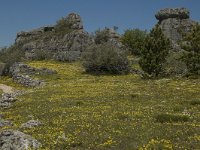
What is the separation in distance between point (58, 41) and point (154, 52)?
4354 cm

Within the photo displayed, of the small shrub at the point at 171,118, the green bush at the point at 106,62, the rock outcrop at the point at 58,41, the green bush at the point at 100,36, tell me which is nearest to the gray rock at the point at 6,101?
the small shrub at the point at 171,118

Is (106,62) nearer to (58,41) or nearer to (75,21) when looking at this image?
(58,41)

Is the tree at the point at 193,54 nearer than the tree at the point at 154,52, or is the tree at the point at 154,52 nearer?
the tree at the point at 193,54

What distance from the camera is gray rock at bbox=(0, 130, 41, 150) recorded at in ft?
68.3

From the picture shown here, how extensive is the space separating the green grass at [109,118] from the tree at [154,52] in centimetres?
1900

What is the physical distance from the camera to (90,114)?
98.5 ft

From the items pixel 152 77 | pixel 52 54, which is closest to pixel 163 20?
pixel 52 54

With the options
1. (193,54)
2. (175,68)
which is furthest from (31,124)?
(175,68)

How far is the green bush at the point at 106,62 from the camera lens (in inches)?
2985

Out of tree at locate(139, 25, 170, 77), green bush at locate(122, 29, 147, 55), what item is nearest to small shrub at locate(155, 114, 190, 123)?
tree at locate(139, 25, 170, 77)

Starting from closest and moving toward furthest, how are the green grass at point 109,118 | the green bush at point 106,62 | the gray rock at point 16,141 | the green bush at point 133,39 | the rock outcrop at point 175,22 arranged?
the gray rock at point 16,141
the green grass at point 109,118
the green bush at point 106,62
the green bush at point 133,39
the rock outcrop at point 175,22

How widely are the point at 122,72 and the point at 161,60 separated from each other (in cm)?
1055

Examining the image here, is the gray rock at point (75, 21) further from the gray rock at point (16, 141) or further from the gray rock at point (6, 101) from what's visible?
the gray rock at point (16, 141)

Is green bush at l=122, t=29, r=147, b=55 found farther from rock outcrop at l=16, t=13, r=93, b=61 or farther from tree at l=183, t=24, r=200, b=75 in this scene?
tree at l=183, t=24, r=200, b=75
